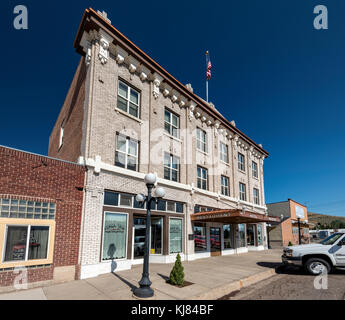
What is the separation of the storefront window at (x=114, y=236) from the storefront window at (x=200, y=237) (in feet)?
20.0

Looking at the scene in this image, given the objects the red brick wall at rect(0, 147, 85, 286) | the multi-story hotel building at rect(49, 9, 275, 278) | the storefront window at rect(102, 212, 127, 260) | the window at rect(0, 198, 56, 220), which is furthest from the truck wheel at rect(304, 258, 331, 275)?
the window at rect(0, 198, 56, 220)

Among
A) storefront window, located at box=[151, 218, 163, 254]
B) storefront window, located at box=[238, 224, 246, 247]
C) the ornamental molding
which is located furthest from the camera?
storefront window, located at box=[238, 224, 246, 247]

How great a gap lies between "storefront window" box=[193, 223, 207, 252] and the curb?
18.0 feet

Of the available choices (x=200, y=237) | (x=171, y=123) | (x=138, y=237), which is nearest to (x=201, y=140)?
(x=171, y=123)

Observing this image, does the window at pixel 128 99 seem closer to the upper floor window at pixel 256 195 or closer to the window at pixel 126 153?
the window at pixel 126 153

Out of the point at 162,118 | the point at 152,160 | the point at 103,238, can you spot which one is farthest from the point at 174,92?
the point at 103,238

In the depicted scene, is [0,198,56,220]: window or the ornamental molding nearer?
[0,198,56,220]: window

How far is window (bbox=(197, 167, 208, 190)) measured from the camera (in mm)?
17531

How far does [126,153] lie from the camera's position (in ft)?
40.7

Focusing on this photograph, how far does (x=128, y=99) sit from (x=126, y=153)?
10.5 feet

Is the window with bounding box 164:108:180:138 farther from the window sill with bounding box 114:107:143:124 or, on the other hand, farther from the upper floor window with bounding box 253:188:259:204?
the upper floor window with bounding box 253:188:259:204

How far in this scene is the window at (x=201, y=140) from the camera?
59.6 ft

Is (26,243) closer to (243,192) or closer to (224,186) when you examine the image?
(224,186)

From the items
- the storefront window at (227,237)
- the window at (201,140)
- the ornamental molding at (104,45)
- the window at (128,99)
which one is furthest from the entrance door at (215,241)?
the ornamental molding at (104,45)
